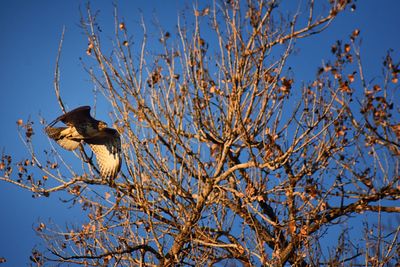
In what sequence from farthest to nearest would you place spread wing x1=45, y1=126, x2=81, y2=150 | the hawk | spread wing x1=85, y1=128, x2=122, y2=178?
spread wing x1=45, y1=126, x2=81, y2=150 < the hawk < spread wing x1=85, y1=128, x2=122, y2=178

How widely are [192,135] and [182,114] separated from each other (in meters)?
1.05

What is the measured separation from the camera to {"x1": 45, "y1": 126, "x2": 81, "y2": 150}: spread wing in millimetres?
7232

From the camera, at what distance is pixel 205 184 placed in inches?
234

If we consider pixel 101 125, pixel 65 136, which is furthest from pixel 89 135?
pixel 65 136

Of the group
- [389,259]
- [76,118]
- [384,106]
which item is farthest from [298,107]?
[76,118]

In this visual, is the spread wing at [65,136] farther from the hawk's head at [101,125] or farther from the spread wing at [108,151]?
the hawk's head at [101,125]

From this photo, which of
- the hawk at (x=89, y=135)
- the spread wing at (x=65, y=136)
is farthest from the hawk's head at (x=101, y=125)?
the spread wing at (x=65, y=136)

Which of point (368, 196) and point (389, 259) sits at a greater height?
point (368, 196)

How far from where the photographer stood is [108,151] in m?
7.26

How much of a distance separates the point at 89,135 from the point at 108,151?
16.4 inches

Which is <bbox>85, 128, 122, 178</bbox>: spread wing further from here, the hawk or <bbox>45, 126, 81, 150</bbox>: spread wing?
<bbox>45, 126, 81, 150</bbox>: spread wing

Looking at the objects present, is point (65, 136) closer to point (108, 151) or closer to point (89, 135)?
point (89, 135)

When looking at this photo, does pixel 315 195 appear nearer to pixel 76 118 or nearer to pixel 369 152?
pixel 369 152

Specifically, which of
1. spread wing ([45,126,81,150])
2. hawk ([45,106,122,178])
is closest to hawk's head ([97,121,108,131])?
hawk ([45,106,122,178])
